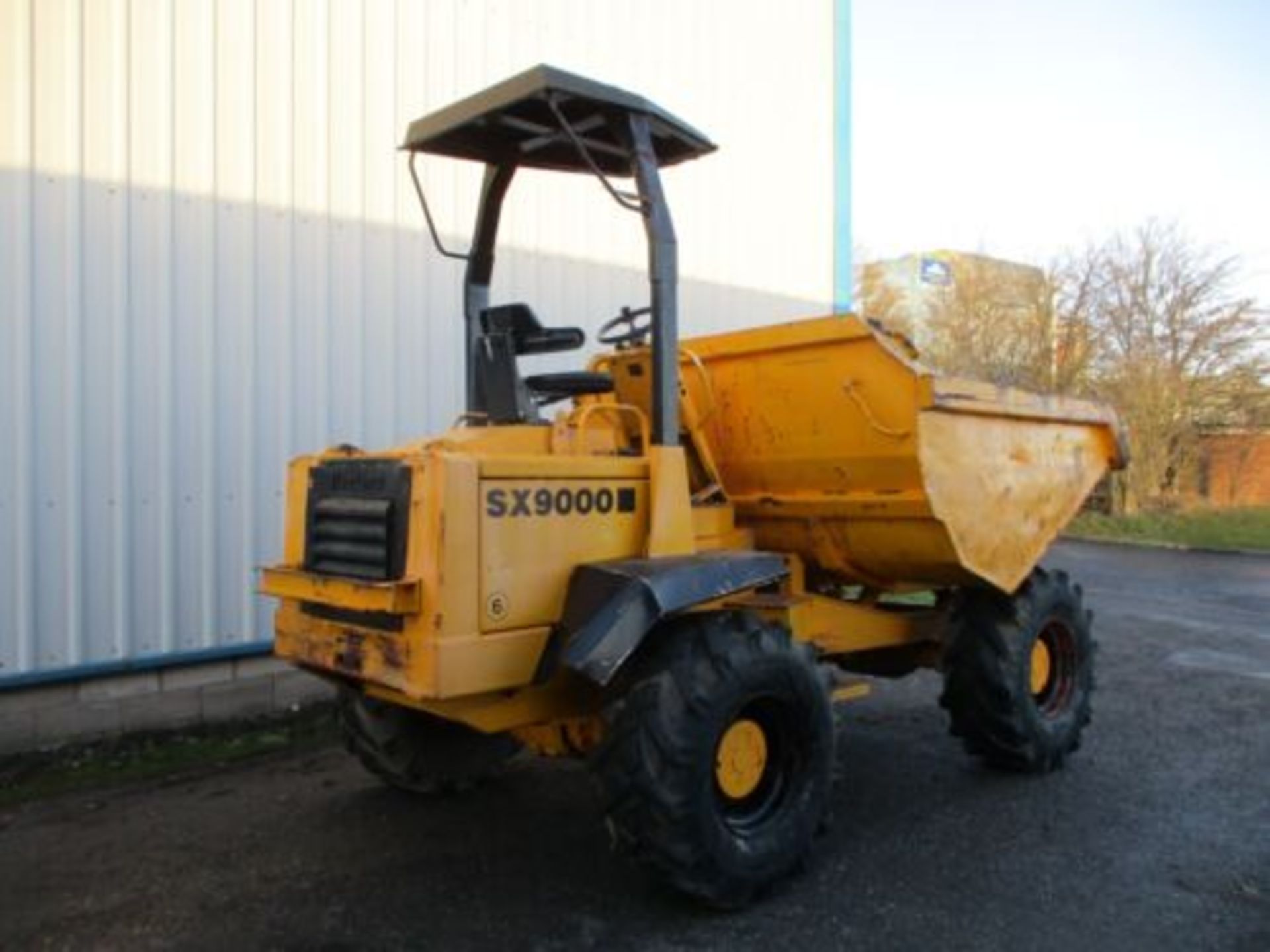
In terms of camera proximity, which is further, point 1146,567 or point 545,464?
point 1146,567

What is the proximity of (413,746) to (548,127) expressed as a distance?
2784mm

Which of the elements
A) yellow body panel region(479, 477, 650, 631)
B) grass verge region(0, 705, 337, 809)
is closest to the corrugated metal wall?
grass verge region(0, 705, 337, 809)

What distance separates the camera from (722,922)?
398 centimetres

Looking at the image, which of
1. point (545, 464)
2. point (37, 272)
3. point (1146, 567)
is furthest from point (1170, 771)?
point (1146, 567)

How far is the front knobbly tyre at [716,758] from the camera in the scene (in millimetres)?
3844

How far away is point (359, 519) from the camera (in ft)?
13.3

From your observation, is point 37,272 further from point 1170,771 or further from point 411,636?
point 1170,771

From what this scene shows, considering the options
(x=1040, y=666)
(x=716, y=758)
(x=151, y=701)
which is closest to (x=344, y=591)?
(x=716, y=758)

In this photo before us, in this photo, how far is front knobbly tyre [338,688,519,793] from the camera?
4938 mm

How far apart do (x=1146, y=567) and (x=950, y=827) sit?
1198 cm

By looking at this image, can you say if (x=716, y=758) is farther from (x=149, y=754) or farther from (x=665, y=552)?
(x=149, y=754)

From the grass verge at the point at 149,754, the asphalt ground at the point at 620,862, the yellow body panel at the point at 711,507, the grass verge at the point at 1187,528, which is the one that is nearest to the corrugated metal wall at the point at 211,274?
the grass verge at the point at 149,754

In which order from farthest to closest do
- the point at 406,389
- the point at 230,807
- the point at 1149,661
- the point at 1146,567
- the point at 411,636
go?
the point at 1146,567, the point at 1149,661, the point at 406,389, the point at 230,807, the point at 411,636

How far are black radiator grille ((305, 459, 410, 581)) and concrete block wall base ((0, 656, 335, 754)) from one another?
7.87 feet
